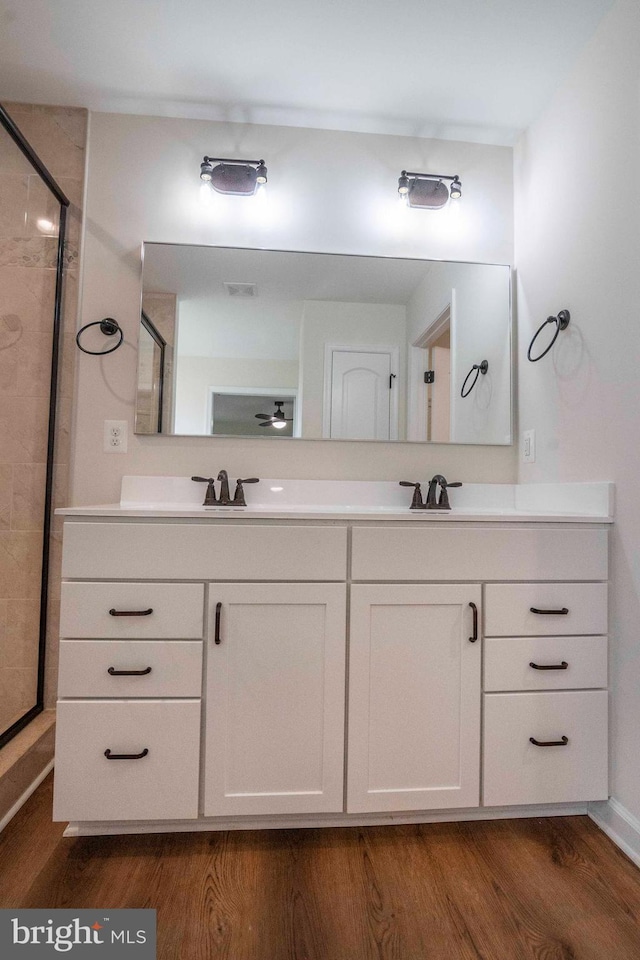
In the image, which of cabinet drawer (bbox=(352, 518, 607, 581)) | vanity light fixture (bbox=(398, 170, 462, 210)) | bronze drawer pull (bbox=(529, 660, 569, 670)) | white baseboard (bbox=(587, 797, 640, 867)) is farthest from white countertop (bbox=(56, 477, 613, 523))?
vanity light fixture (bbox=(398, 170, 462, 210))

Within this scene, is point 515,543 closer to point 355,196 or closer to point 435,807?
point 435,807

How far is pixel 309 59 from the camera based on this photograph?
5.61ft

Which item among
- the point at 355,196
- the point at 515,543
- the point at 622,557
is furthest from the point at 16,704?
the point at 355,196

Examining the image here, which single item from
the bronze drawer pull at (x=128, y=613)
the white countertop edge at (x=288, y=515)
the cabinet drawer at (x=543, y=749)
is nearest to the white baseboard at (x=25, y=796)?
the bronze drawer pull at (x=128, y=613)

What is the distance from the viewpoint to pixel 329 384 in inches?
76.9

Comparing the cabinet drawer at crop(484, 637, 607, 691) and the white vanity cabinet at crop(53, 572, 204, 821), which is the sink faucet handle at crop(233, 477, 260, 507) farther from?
the cabinet drawer at crop(484, 637, 607, 691)

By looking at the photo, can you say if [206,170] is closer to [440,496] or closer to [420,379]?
[420,379]

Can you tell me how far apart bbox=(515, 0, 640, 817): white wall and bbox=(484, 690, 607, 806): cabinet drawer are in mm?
65

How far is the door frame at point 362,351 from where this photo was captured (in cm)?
195

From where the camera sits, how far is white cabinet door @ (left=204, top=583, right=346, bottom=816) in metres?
1.34

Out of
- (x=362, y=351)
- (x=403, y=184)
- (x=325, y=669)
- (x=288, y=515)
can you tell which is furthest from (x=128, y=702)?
(x=403, y=184)

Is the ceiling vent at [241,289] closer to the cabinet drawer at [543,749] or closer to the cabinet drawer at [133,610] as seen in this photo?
the cabinet drawer at [133,610]

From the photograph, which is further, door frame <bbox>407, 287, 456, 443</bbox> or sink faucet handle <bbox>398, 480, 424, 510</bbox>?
door frame <bbox>407, 287, 456, 443</bbox>
